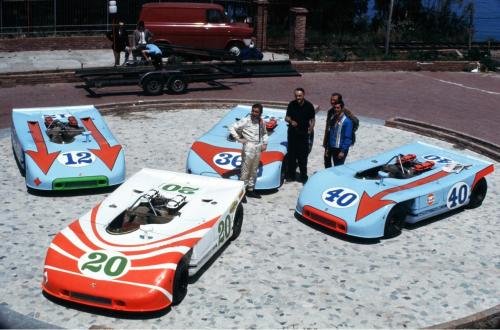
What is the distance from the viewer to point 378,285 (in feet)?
31.1

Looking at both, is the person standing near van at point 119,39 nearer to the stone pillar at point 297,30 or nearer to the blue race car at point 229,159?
the stone pillar at point 297,30

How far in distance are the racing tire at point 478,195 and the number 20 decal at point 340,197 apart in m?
2.71

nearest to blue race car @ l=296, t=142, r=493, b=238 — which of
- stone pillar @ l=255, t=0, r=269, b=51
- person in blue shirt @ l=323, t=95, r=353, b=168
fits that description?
person in blue shirt @ l=323, t=95, r=353, b=168

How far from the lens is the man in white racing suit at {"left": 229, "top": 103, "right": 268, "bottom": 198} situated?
39.1 ft

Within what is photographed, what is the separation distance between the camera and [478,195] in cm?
1246

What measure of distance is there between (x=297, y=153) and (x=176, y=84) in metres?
7.94

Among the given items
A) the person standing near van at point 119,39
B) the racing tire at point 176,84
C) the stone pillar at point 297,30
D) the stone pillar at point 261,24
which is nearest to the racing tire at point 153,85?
the racing tire at point 176,84

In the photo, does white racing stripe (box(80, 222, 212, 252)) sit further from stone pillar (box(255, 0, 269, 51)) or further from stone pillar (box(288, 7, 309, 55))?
stone pillar (box(255, 0, 269, 51))

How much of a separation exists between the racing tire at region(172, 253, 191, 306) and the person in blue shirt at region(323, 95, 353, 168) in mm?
4504

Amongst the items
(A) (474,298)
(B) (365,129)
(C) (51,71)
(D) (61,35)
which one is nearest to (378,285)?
(A) (474,298)

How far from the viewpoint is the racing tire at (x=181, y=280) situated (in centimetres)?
853

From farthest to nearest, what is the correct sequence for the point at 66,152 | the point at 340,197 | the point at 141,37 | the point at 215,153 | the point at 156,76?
the point at 141,37 < the point at 156,76 < the point at 215,153 < the point at 66,152 < the point at 340,197

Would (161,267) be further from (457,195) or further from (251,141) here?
(457,195)

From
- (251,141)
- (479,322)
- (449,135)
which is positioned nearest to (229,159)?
(251,141)
